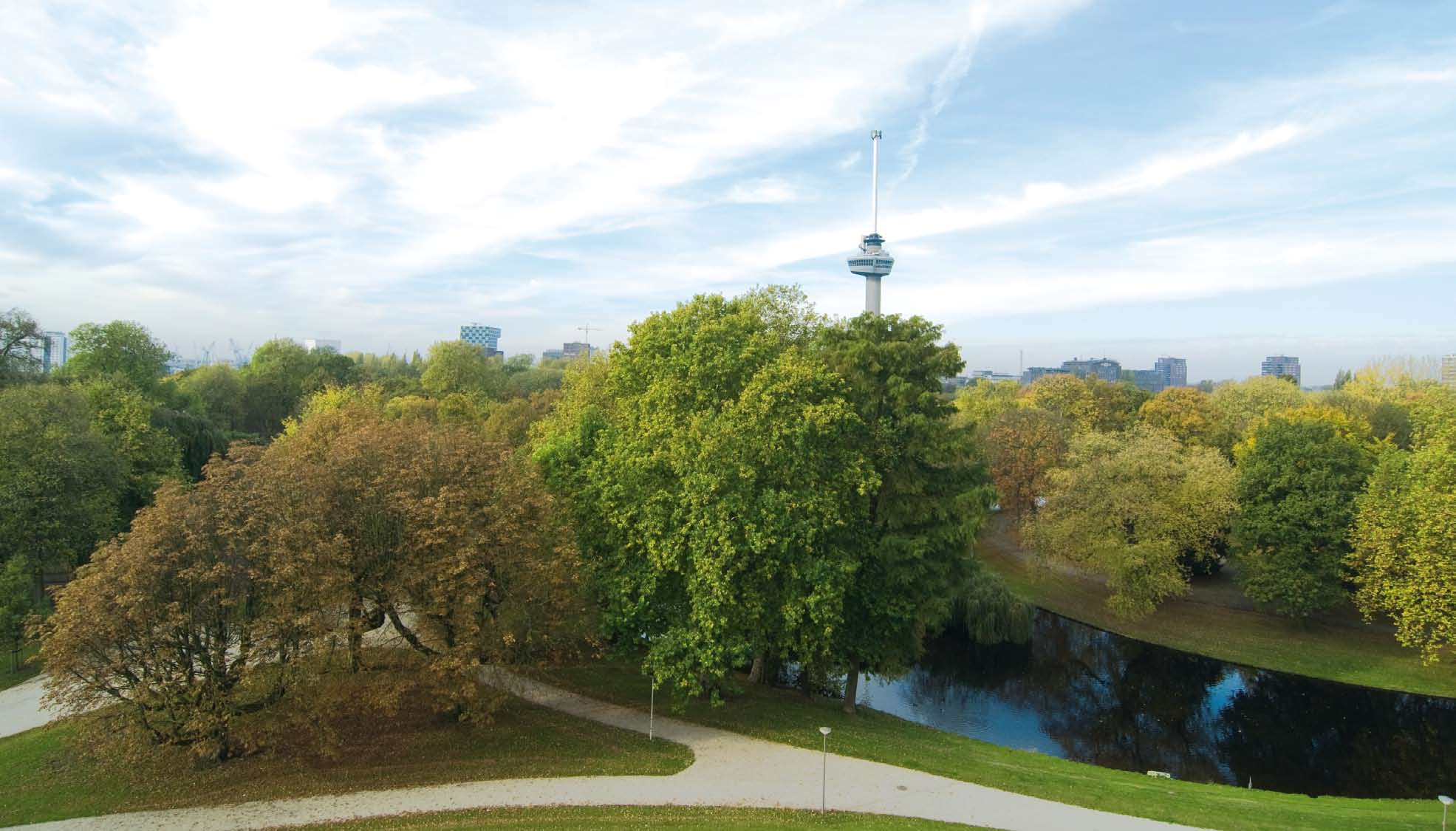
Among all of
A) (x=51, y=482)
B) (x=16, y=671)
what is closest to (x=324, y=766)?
(x=16, y=671)

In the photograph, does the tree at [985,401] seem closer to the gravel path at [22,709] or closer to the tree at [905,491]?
the tree at [905,491]

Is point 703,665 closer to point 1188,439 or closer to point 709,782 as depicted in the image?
point 709,782

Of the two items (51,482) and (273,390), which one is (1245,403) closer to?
(51,482)

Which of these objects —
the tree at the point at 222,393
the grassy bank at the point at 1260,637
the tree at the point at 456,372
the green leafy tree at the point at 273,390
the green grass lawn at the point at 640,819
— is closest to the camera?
the green grass lawn at the point at 640,819

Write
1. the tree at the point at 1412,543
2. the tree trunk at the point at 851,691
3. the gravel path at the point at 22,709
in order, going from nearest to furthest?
the gravel path at the point at 22,709
the tree trunk at the point at 851,691
the tree at the point at 1412,543

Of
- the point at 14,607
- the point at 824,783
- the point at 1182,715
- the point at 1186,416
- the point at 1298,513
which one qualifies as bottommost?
the point at 1182,715

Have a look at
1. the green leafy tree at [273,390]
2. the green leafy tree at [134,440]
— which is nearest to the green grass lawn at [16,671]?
the green leafy tree at [134,440]

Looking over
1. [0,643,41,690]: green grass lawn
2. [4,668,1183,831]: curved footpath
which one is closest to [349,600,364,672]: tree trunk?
[4,668,1183,831]: curved footpath
